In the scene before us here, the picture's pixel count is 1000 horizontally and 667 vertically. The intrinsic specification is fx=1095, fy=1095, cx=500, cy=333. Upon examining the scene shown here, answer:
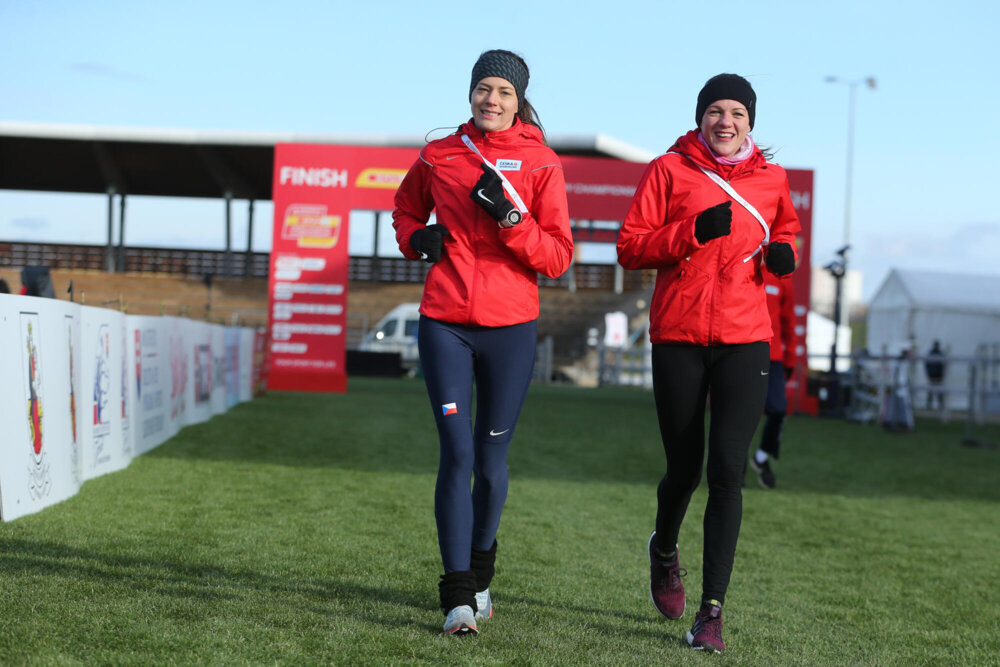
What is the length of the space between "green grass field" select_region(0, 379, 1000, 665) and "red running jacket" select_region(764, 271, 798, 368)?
97 centimetres

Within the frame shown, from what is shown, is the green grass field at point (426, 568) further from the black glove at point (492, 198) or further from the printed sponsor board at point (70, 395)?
the black glove at point (492, 198)

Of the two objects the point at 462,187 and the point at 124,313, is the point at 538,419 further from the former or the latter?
the point at 462,187

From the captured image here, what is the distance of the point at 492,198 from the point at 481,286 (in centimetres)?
27

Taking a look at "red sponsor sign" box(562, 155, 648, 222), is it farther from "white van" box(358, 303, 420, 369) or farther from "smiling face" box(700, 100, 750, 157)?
"smiling face" box(700, 100, 750, 157)

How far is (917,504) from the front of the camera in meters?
7.49

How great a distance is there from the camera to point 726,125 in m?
3.28

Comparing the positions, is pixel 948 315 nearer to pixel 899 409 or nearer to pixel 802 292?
pixel 802 292

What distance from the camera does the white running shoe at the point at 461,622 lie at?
3051mm

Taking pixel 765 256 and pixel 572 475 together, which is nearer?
pixel 765 256

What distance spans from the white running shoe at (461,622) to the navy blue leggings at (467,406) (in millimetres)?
127

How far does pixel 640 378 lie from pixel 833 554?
23.3 meters

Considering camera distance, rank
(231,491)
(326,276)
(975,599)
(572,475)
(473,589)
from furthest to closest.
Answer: (326,276), (572,475), (231,491), (975,599), (473,589)

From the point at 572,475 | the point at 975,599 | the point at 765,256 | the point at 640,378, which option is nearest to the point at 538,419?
the point at 572,475

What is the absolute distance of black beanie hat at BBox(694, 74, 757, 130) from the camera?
3.29m
